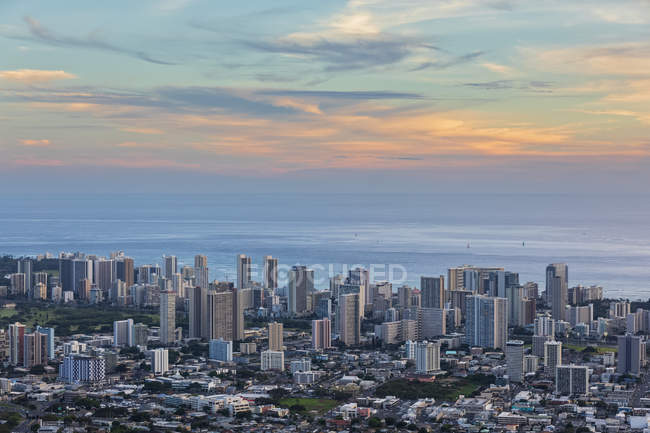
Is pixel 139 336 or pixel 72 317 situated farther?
pixel 72 317

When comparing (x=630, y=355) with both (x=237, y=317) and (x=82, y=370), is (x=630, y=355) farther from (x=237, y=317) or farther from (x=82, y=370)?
(x=82, y=370)

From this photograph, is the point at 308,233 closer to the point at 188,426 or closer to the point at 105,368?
the point at 105,368

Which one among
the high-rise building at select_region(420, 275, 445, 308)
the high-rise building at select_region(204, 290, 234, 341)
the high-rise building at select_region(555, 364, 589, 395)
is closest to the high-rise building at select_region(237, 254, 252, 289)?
the high-rise building at select_region(420, 275, 445, 308)

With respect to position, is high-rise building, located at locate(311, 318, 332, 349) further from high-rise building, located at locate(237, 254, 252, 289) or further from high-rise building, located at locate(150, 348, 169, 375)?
high-rise building, located at locate(237, 254, 252, 289)

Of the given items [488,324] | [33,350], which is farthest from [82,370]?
[488,324]

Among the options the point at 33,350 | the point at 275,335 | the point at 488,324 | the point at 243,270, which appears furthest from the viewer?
the point at 243,270

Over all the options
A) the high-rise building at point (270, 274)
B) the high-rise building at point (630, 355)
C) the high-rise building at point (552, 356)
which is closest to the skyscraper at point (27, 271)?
the high-rise building at point (270, 274)
